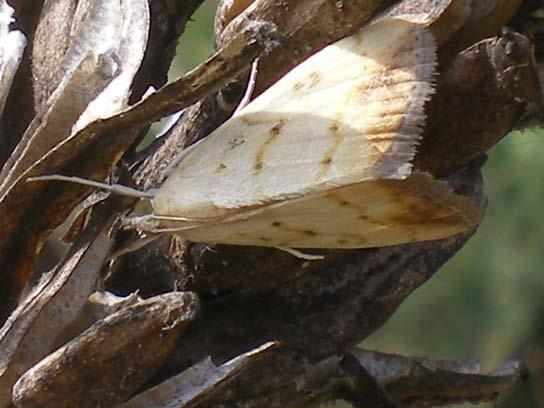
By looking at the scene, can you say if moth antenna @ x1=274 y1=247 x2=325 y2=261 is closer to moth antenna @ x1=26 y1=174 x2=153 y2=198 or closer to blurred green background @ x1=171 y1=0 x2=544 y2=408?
moth antenna @ x1=26 y1=174 x2=153 y2=198

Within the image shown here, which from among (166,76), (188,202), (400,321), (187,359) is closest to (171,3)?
(166,76)

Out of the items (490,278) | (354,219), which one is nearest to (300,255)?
(354,219)

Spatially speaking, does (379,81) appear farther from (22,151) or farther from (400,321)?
(400,321)

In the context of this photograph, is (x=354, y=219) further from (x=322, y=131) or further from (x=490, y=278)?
(x=490, y=278)

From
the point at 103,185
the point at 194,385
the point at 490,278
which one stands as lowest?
the point at 490,278

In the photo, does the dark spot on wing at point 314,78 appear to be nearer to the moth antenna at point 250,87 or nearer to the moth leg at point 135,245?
the moth antenna at point 250,87

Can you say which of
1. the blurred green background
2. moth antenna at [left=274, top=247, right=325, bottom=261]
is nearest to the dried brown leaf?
moth antenna at [left=274, top=247, right=325, bottom=261]

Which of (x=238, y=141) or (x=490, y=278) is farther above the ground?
(x=238, y=141)
